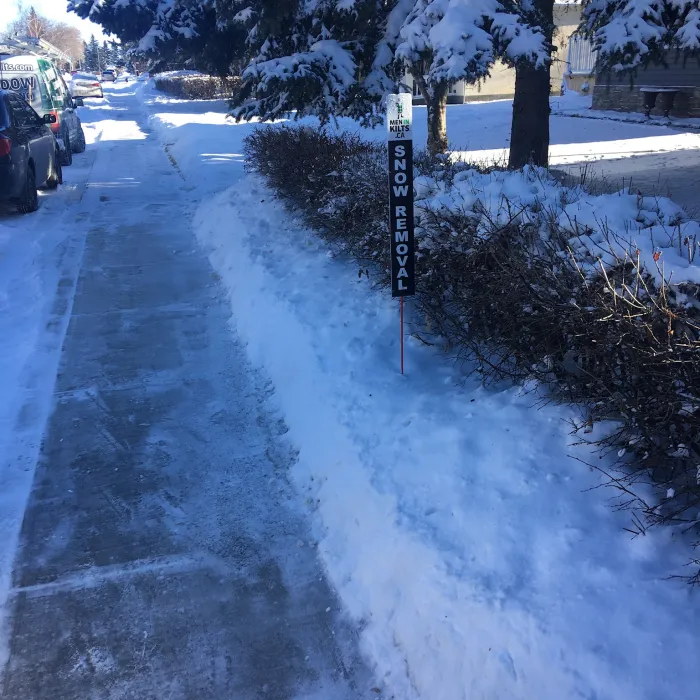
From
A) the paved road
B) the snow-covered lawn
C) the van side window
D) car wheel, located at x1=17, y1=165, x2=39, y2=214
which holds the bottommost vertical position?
the paved road

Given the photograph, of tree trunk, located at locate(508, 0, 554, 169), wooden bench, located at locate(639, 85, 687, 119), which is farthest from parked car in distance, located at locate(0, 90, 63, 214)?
wooden bench, located at locate(639, 85, 687, 119)

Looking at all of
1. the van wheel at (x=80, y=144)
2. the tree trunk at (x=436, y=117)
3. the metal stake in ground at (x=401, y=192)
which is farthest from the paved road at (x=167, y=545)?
the van wheel at (x=80, y=144)

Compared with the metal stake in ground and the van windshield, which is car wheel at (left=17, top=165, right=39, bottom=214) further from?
the metal stake in ground

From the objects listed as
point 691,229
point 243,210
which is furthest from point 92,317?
point 691,229

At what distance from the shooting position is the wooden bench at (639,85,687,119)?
16.8 metres

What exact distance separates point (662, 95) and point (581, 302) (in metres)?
16.5

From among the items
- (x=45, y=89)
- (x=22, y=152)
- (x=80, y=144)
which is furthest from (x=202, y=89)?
(x=22, y=152)

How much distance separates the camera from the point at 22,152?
1045 cm

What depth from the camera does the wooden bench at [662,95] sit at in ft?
55.0

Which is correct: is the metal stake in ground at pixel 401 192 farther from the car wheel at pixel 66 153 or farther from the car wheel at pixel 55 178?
the car wheel at pixel 66 153

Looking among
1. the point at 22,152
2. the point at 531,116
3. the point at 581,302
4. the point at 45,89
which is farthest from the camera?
the point at 45,89

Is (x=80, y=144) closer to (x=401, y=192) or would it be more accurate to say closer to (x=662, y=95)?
(x=662, y=95)

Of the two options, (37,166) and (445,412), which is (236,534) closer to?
(445,412)

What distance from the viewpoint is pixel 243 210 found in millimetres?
9727
